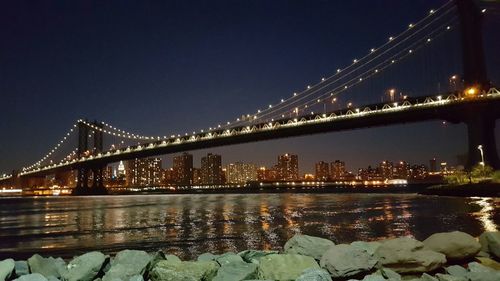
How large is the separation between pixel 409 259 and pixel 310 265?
132cm

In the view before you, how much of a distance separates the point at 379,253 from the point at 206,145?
192 feet

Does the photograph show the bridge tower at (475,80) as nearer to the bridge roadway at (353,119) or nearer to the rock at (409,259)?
the bridge roadway at (353,119)

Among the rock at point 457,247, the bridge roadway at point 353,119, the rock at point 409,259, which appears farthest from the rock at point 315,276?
the bridge roadway at point 353,119

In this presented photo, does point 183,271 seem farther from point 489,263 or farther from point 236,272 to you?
point 489,263

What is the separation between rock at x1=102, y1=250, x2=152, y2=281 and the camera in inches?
232

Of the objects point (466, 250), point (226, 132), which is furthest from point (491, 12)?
point (466, 250)

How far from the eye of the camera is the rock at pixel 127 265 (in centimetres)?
590

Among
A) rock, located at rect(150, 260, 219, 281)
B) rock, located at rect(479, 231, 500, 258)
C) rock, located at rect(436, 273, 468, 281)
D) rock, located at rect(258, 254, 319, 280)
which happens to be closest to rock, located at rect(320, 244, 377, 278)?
rock, located at rect(258, 254, 319, 280)

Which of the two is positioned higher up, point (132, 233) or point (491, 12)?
point (491, 12)

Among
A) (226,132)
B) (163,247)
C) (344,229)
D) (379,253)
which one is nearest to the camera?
(379,253)

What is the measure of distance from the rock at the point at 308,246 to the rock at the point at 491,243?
2.22m

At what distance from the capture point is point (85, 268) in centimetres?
603

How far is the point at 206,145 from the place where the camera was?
212ft

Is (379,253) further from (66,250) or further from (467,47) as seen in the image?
(467,47)
